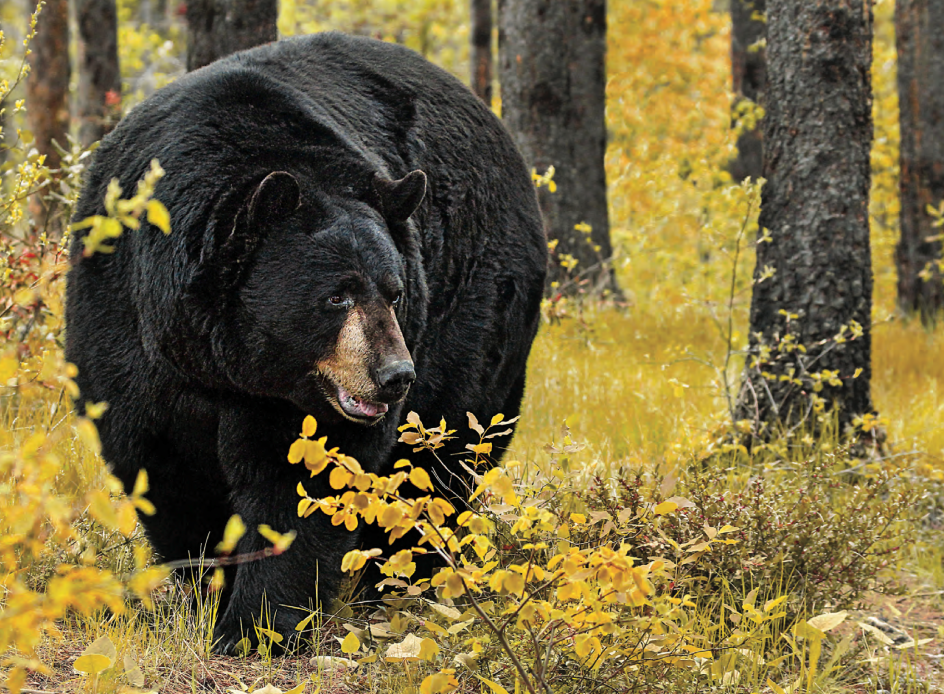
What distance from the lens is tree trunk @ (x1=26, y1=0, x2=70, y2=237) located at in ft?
28.1

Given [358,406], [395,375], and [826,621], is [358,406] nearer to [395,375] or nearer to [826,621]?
[395,375]

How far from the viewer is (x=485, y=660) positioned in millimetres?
3078

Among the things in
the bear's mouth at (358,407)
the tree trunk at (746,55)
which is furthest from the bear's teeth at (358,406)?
the tree trunk at (746,55)

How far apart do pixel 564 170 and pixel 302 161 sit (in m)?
5.86

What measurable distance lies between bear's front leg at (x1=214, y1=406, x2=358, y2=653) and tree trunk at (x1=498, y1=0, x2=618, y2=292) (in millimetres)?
5356

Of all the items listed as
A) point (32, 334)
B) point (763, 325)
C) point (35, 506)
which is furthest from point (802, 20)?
point (35, 506)

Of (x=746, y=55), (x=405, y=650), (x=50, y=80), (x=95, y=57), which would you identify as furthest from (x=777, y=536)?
(x=746, y=55)

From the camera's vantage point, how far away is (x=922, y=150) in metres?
10.0

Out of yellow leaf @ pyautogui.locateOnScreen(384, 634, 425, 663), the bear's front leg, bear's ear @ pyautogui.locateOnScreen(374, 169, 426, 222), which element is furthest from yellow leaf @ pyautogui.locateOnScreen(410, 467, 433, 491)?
bear's ear @ pyautogui.locateOnScreen(374, 169, 426, 222)

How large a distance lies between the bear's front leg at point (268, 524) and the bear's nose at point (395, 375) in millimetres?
480

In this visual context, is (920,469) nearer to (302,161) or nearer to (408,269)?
(408,269)

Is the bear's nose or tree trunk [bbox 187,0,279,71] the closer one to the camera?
the bear's nose

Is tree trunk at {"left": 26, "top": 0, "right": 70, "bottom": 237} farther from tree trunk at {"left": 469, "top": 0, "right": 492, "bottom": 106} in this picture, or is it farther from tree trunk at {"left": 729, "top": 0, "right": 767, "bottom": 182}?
tree trunk at {"left": 729, "top": 0, "right": 767, "bottom": 182}

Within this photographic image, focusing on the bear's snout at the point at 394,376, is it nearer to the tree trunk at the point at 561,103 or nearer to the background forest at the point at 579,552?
the background forest at the point at 579,552
